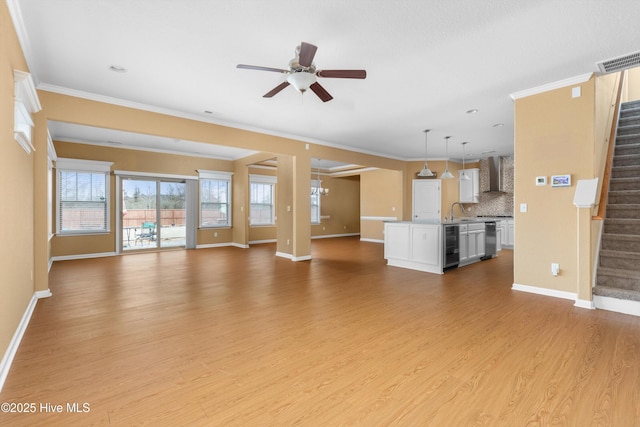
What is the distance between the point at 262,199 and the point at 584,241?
326 inches

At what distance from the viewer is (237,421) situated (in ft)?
5.39

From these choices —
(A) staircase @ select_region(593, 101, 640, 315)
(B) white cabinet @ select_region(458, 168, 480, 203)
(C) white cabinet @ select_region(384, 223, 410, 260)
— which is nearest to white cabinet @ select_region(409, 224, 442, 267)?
(C) white cabinet @ select_region(384, 223, 410, 260)

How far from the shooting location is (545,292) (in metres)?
3.95

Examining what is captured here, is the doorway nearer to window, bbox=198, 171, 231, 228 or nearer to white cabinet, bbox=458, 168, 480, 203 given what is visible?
window, bbox=198, 171, 231, 228

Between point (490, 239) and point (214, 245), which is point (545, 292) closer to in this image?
point (490, 239)

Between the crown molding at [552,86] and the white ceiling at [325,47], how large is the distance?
108 mm

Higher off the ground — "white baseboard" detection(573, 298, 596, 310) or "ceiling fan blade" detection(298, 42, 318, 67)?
"ceiling fan blade" detection(298, 42, 318, 67)

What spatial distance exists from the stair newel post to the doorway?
864 centimetres

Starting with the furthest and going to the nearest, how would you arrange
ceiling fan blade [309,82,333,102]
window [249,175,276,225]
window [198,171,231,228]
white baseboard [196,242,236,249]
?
window [249,175,276,225], window [198,171,231,228], white baseboard [196,242,236,249], ceiling fan blade [309,82,333,102]

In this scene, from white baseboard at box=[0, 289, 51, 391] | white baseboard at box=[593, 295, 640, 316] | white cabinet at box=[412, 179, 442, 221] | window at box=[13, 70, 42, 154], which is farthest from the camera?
white cabinet at box=[412, 179, 442, 221]

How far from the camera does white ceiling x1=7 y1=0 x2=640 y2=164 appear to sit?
2.43 metres

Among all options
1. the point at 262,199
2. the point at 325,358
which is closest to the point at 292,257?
the point at 262,199

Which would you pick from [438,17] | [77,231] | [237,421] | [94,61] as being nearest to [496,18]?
[438,17]

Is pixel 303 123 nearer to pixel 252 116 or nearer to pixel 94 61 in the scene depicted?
pixel 252 116
